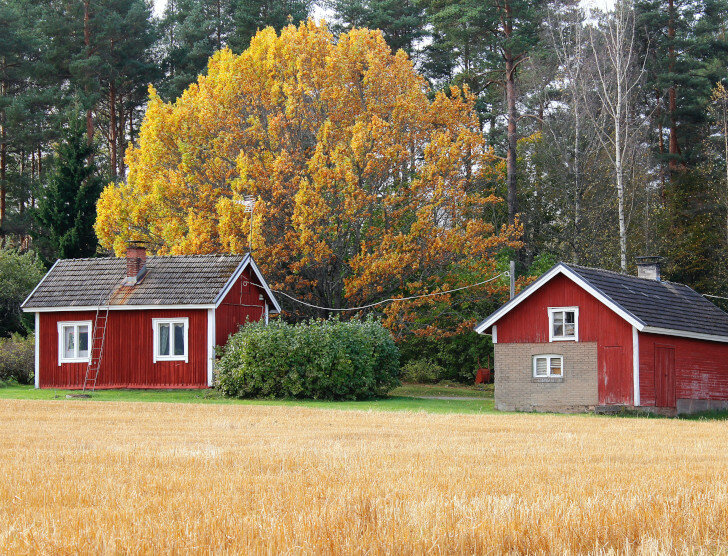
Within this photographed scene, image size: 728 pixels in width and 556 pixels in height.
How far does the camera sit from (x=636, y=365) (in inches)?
1225

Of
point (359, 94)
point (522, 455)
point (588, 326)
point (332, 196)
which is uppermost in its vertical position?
point (359, 94)

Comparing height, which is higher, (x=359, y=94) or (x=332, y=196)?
(x=359, y=94)

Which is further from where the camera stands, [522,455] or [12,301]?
[12,301]

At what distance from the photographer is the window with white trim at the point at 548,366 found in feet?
107

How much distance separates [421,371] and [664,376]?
16447 millimetres

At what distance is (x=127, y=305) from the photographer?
36.8 m

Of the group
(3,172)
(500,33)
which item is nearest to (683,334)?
(500,33)

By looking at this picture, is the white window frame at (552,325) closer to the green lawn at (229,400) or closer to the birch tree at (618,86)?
the green lawn at (229,400)

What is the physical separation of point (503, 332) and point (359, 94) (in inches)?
607

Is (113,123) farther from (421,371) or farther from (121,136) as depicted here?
(421,371)

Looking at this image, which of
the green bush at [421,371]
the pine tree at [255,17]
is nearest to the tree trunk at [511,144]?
the green bush at [421,371]

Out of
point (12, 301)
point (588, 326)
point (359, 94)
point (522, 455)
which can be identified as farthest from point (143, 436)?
point (12, 301)

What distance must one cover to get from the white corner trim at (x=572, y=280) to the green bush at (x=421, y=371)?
522 inches

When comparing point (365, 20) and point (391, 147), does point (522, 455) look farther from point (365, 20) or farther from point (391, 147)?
point (365, 20)
